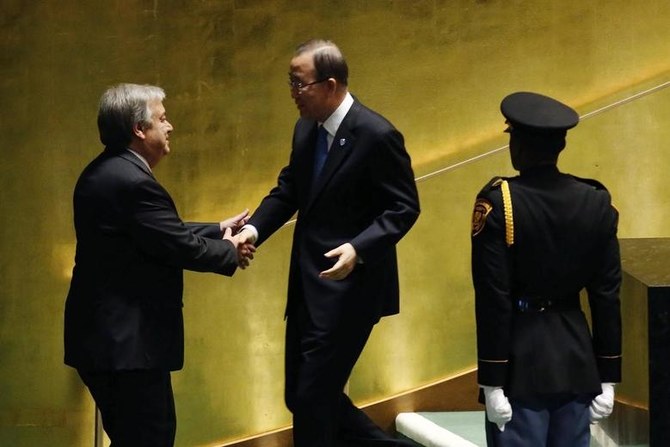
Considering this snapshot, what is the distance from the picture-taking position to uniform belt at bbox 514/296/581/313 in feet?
11.3

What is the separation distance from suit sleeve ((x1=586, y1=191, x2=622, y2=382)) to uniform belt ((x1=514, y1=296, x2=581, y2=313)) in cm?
8

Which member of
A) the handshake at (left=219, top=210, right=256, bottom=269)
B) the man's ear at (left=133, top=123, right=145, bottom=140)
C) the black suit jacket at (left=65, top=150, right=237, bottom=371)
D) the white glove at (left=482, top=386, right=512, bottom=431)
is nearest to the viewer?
the white glove at (left=482, top=386, right=512, bottom=431)

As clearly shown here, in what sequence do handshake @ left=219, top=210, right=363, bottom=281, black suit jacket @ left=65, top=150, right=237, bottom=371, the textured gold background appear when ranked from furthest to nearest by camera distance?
the textured gold background → black suit jacket @ left=65, top=150, right=237, bottom=371 → handshake @ left=219, top=210, right=363, bottom=281

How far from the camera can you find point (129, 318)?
12.5 feet

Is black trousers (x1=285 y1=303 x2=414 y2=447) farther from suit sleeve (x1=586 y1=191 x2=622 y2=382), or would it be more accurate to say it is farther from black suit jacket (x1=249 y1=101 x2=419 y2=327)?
suit sleeve (x1=586 y1=191 x2=622 y2=382)

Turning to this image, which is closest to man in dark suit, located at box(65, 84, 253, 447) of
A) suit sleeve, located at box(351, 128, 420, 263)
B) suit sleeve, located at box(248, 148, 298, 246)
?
suit sleeve, located at box(248, 148, 298, 246)

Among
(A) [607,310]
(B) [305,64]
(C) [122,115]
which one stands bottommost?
(A) [607,310]

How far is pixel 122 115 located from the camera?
389cm

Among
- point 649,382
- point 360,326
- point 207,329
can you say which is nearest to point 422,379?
point 207,329

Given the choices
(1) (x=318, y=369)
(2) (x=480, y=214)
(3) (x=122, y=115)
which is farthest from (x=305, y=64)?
(1) (x=318, y=369)

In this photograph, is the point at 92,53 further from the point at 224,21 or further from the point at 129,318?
the point at 129,318

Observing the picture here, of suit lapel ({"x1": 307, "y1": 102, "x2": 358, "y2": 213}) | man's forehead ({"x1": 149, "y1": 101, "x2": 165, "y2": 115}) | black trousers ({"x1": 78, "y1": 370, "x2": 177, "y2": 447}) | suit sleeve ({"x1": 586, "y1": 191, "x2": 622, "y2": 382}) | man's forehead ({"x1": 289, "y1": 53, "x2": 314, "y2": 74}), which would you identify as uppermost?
man's forehead ({"x1": 289, "y1": 53, "x2": 314, "y2": 74})

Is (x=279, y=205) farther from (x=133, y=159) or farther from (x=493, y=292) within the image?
(x=493, y=292)

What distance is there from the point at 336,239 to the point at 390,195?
0.20 meters
